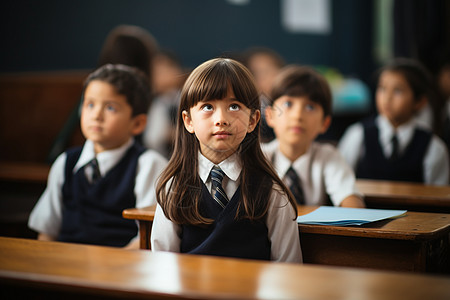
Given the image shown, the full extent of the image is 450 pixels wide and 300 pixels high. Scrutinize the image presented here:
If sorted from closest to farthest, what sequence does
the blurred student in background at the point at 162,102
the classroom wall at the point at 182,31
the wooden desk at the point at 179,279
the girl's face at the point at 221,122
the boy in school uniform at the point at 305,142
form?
the wooden desk at the point at 179,279, the girl's face at the point at 221,122, the boy in school uniform at the point at 305,142, the classroom wall at the point at 182,31, the blurred student in background at the point at 162,102

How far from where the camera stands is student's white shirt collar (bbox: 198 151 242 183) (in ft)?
5.76

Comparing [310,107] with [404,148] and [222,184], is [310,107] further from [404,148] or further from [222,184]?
[404,148]

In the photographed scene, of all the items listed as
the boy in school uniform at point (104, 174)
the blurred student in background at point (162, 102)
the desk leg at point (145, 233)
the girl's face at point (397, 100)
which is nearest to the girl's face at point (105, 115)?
the boy in school uniform at point (104, 174)

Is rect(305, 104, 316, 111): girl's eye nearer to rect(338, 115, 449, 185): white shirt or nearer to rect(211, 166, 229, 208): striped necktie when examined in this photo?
rect(211, 166, 229, 208): striped necktie

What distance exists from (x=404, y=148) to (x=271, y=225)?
6.34 feet

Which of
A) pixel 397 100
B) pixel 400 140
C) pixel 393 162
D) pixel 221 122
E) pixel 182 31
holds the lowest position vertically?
pixel 393 162

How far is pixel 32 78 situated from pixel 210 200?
3.22 m

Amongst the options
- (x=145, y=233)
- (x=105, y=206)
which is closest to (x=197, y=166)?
(x=145, y=233)

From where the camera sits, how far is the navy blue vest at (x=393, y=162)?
134 inches

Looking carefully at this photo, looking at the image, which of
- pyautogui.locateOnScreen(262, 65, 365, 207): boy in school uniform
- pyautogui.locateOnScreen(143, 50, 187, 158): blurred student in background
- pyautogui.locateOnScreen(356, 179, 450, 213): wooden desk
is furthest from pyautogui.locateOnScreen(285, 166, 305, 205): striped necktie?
pyautogui.locateOnScreen(143, 50, 187, 158): blurred student in background

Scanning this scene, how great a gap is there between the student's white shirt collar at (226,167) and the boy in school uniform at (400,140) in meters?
1.92

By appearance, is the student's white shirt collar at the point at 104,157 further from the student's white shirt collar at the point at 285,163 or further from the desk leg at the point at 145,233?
the student's white shirt collar at the point at 285,163

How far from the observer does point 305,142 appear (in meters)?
2.54

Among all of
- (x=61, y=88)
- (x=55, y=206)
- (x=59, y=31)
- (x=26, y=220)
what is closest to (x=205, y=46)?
(x=59, y=31)
